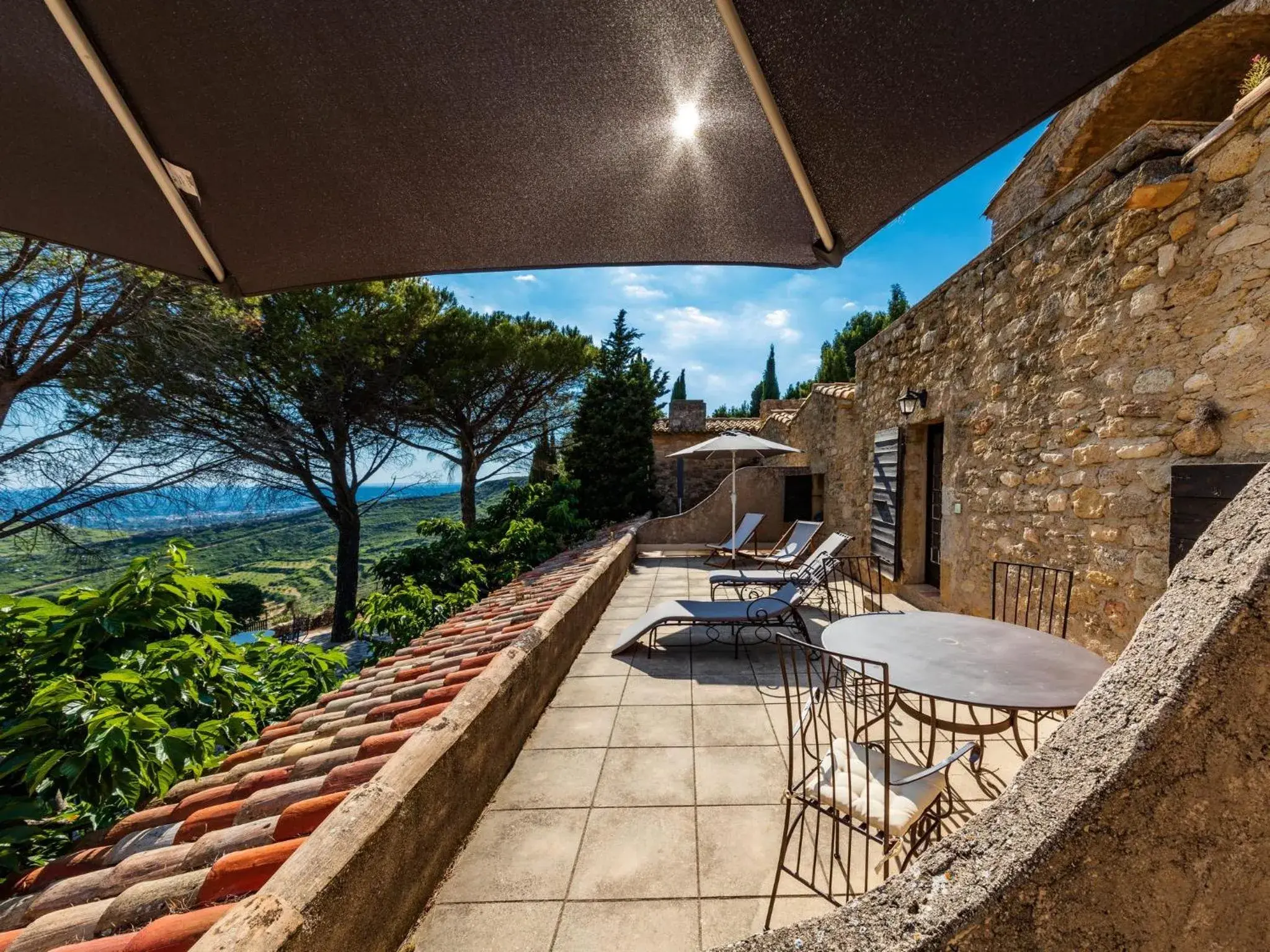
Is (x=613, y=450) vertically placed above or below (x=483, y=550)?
above

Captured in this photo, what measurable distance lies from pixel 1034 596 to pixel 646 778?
10.1 feet

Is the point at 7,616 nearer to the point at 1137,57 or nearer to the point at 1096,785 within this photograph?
the point at 1096,785

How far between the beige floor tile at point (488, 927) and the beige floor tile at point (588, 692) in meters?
1.45

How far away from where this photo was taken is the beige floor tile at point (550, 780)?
2303 millimetres

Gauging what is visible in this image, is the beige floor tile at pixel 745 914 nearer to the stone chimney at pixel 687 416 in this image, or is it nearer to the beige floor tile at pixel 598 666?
the beige floor tile at pixel 598 666

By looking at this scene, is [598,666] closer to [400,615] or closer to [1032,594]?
[400,615]

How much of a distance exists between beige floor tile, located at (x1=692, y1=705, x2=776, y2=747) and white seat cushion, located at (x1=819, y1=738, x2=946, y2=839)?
2.99 feet

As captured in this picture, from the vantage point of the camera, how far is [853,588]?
18.8ft

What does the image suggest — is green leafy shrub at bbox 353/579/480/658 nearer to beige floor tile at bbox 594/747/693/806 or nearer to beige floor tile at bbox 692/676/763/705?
beige floor tile at bbox 692/676/763/705

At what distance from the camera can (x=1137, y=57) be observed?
845 millimetres

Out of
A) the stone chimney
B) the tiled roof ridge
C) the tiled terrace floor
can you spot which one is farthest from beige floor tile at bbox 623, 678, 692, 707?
the stone chimney

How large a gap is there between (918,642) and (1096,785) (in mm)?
1760

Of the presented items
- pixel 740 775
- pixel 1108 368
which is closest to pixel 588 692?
pixel 740 775

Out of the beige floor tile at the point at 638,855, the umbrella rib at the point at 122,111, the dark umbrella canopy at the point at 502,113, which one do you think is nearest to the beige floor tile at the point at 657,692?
the beige floor tile at the point at 638,855
